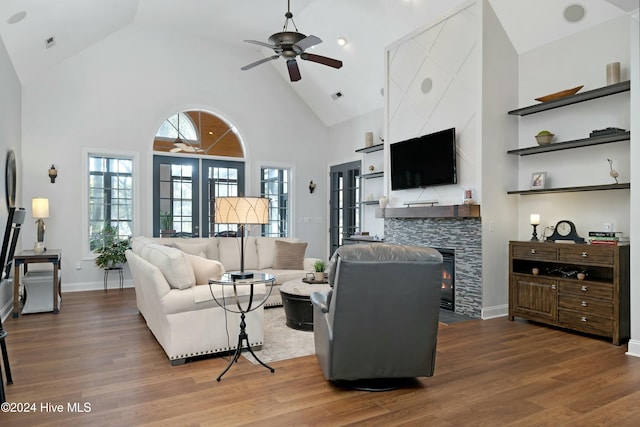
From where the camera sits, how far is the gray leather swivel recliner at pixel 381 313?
2680 mm

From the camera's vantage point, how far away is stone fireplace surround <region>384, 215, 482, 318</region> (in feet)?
16.4

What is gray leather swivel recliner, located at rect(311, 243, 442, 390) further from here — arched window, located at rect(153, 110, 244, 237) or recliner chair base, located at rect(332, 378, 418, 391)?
arched window, located at rect(153, 110, 244, 237)

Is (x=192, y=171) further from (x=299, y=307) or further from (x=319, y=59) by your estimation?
(x=299, y=307)

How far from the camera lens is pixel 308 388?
2855 mm

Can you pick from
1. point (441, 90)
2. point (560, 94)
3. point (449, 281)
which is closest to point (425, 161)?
point (441, 90)

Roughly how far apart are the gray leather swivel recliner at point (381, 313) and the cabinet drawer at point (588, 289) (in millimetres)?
2188

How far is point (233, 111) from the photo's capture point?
8.28 metres

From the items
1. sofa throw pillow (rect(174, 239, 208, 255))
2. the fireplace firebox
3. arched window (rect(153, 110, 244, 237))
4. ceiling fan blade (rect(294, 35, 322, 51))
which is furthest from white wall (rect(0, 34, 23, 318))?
the fireplace firebox

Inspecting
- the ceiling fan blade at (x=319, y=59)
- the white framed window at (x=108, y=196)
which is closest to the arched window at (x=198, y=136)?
the white framed window at (x=108, y=196)

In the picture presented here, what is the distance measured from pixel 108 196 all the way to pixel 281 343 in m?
4.91

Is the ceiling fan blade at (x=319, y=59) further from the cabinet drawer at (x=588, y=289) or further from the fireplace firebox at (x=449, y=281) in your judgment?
the cabinet drawer at (x=588, y=289)

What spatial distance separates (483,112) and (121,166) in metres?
5.85

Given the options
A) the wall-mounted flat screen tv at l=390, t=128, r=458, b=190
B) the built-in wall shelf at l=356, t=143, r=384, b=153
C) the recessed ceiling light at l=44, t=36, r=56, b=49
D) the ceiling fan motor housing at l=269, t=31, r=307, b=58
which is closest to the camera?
the ceiling fan motor housing at l=269, t=31, r=307, b=58

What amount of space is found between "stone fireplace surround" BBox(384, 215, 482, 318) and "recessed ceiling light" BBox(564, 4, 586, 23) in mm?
2328
